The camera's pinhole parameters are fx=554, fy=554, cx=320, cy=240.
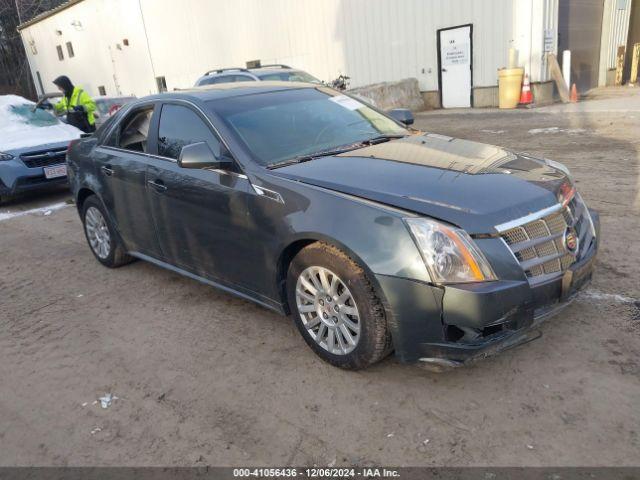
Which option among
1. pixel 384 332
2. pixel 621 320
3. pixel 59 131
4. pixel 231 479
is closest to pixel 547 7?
pixel 59 131

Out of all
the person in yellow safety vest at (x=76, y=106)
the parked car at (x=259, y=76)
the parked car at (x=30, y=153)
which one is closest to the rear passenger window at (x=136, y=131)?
the parked car at (x=30, y=153)

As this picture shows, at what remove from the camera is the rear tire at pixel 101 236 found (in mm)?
5273

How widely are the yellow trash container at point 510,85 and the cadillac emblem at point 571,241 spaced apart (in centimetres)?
1279

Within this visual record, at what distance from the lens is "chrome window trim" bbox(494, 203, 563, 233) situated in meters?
2.85

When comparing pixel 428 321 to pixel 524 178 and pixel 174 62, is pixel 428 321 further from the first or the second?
pixel 174 62

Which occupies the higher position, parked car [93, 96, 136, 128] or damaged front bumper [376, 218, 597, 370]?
parked car [93, 96, 136, 128]

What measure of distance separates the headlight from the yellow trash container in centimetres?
1339

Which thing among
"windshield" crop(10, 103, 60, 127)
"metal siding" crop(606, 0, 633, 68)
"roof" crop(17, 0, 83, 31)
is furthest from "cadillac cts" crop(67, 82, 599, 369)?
"roof" crop(17, 0, 83, 31)

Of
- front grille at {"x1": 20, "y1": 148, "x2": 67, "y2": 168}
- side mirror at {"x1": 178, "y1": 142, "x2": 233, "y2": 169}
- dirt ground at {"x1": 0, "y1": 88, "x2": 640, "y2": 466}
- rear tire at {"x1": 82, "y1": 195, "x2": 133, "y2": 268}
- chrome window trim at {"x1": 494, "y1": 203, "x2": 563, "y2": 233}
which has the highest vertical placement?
side mirror at {"x1": 178, "y1": 142, "x2": 233, "y2": 169}

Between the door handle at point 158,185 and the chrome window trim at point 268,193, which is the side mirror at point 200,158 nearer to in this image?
the chrome window trim at point 268,193

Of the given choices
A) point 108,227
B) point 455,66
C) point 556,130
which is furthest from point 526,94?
point 108,227

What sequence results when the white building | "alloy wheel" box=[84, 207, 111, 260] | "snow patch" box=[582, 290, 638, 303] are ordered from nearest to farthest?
"snow patch" box=[582, 290, 638, 303], "alloy wheel" box=[84, 207, 111, 260], the white building

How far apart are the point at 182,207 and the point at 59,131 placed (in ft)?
22.2

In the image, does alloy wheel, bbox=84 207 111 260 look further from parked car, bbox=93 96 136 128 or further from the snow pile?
parked car, bbox=93 96 136 128
